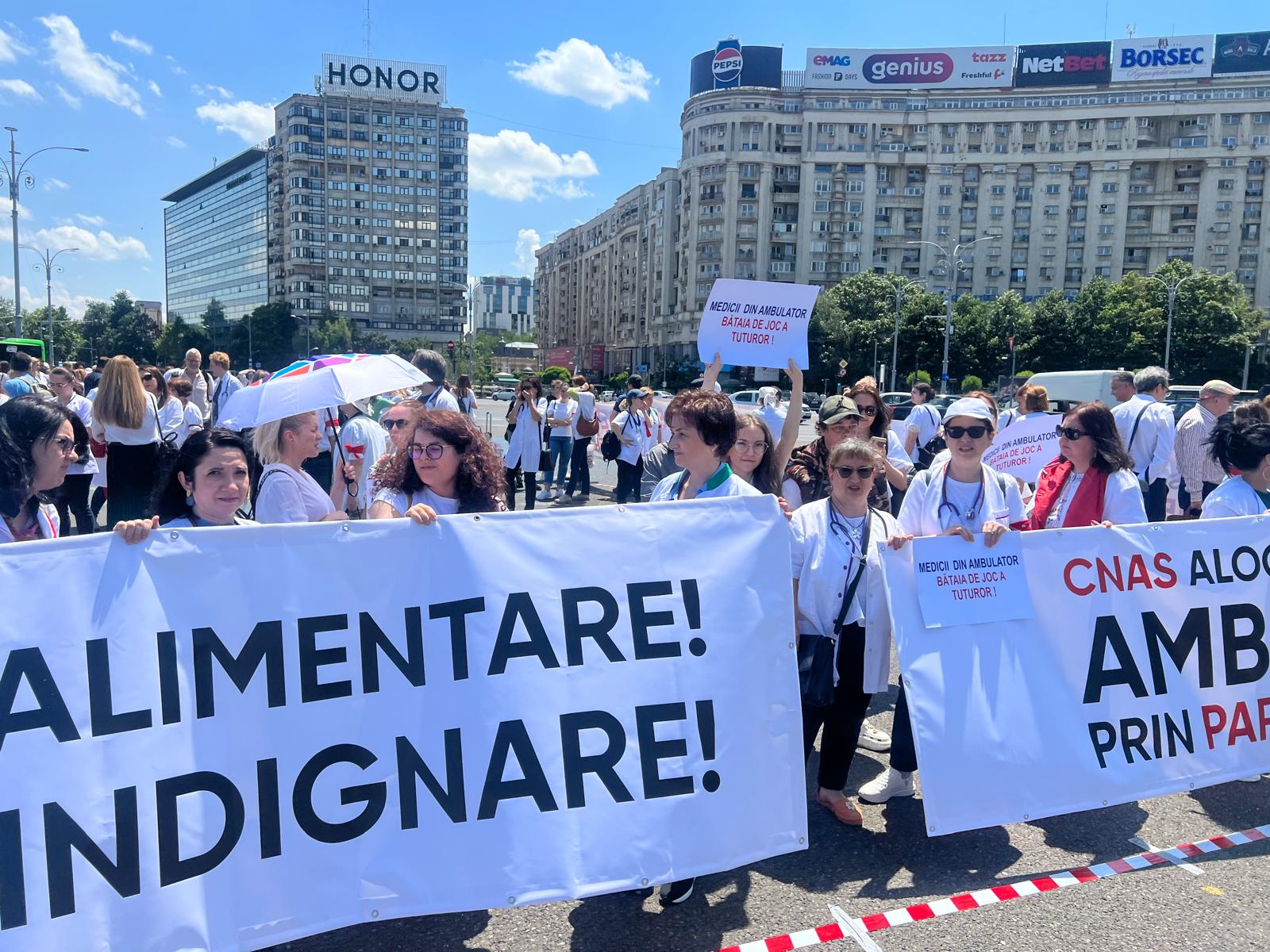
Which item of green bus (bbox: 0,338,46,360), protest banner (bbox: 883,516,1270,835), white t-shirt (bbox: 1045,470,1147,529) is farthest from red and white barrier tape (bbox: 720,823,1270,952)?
green bus (bbox: 0,338,46,360)

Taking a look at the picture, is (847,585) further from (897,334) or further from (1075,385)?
(897,334)

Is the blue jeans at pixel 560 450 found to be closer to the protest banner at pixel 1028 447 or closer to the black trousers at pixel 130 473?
the black trousers at pixel 130 473

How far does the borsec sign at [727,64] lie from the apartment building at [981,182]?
5.32ft

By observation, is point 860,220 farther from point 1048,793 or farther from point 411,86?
point 1048,793

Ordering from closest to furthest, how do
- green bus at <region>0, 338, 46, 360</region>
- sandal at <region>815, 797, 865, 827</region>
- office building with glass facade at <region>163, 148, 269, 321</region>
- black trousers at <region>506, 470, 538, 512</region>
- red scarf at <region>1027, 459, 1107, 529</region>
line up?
sandal at <region>815, 797, 865, 827</region>
red scarf at <region>1027, 459, 1107, 529</region>
black trousers at <region>506, 470, 538, 512</region>
green bus at <region>0, 338, 46, 360</region>
office building with glass facade at <region>163, 148, 269, 321</region>

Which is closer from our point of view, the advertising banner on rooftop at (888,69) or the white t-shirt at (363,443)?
the white t-shirt at (363,443)

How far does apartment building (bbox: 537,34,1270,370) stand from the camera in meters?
77.7

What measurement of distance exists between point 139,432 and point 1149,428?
8679 mm

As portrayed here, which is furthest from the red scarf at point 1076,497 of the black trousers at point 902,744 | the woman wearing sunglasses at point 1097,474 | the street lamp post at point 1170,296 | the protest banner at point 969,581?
the street lamp post at point 1170,296

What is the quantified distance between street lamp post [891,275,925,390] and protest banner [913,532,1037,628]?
5850 cm

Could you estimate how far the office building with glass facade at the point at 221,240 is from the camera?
4889 inches

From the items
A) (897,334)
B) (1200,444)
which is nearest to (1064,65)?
(897,334)

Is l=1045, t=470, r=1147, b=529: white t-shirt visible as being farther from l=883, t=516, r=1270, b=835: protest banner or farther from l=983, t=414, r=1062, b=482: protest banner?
l=983, t=414, r=1062, b=482: protest banner

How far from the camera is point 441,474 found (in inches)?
134
